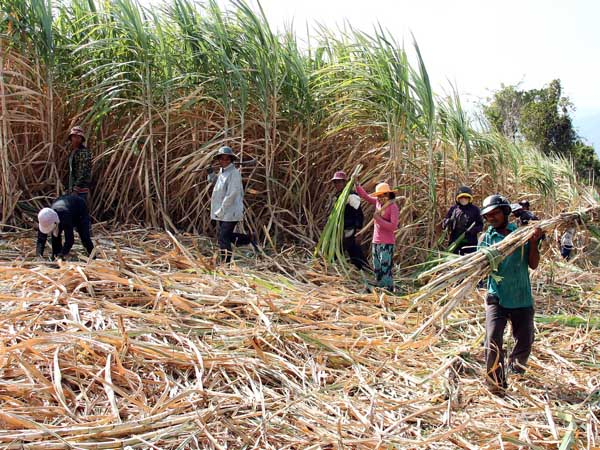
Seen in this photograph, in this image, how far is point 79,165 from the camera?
5234 mm

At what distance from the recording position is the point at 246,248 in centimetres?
575

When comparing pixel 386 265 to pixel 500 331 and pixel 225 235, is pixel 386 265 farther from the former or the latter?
pixel 500 331

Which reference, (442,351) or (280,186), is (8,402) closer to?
(442,351)

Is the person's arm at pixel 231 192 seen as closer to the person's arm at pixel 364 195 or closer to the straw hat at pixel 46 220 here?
the person's arm at pixel 364 195

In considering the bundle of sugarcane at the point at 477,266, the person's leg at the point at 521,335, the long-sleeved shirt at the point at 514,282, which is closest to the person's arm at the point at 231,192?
the bundle of sugarcane at the point at 477,266

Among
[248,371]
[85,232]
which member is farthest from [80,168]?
[248,371]

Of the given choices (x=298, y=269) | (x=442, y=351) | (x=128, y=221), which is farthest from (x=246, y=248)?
(x=442, y=351)

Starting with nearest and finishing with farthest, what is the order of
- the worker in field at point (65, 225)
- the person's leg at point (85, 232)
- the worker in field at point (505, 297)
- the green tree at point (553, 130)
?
the worker in field at point (505, 297) < the worker in field at point (65, 225) < the person's leg at point (85, 232) < the green tree at point (553, 130)

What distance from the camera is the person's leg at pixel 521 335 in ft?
10.4

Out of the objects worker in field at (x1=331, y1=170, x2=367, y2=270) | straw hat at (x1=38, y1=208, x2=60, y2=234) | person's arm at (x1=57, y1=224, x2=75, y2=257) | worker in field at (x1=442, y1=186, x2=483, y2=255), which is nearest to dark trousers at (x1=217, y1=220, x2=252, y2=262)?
worker in field at (x1=331, y1=170, x2=367, y2=270)

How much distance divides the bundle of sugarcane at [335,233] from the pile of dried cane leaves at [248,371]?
0.83m

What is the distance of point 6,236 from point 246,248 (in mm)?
2157

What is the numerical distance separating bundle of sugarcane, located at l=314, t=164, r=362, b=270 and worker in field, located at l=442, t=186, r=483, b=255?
1022mm

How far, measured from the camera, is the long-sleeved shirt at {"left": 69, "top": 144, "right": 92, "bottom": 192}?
523 cm
